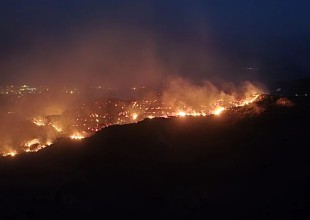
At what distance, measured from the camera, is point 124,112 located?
27500 millimetres

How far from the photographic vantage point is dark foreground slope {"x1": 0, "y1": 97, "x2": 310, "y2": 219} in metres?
13.3

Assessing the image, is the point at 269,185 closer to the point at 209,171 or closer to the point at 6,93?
the point at 209,171

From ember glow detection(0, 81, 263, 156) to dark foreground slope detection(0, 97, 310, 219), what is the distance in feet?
10.1

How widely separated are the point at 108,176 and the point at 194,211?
13.4ft

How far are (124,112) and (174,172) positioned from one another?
12.3 m

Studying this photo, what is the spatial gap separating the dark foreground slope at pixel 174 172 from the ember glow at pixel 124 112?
3079mm

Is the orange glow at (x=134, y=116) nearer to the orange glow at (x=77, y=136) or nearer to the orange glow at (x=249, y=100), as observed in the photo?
the orange glow at (x=77, y=136)

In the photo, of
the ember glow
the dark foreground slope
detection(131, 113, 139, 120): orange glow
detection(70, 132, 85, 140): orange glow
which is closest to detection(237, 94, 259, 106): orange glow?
the ember glow

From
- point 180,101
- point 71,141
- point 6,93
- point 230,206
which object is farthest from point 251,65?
point 230,206

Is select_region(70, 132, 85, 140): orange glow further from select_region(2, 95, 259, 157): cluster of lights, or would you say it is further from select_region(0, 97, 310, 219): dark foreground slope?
select_region(0, 97, 310, 219): dark foreground slope

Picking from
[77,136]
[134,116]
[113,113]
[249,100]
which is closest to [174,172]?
[77,136]

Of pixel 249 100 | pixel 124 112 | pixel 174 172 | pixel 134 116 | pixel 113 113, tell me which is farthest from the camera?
pixel 113 113

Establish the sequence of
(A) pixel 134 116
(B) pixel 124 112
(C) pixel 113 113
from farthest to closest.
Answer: (C) pixel 113 113
(B) pixel 124 112
(A) pixel 134 116

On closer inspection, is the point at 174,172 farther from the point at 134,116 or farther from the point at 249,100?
the point at 134,116
